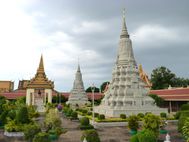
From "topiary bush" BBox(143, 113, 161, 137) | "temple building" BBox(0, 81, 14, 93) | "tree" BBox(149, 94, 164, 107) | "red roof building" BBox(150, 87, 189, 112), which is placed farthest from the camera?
"temple building" BBox(0, 81, 14, 93)

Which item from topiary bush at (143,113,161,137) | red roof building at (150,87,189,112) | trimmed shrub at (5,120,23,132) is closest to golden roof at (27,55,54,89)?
red roof building at (150,87,189,112)

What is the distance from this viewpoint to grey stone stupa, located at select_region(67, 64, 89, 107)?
65562 mm

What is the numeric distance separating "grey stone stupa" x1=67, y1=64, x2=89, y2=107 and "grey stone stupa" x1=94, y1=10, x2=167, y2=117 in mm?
21406

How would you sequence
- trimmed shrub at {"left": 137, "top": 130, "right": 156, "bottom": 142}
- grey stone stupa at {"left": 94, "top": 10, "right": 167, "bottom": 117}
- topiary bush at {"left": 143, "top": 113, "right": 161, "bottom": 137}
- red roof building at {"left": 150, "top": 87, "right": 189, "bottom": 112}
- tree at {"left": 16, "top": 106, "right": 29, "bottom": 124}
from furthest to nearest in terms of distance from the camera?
red roof building at {"left": 150, "top": 87, "right": 189, "bottom": 112}
grey stone stupa at {"left": 94, "top": 10, "right": 167, "bottom": 117}
tree at {"left": 16, "top": 106, "right": 29, "bottom": 124}
topiary bush at {"left": 143, "top": 113, "right": 161, "bottom": 137}
trimmed shrub at {"left": 137, "top": 130, "right": 156, "bottom": 142}

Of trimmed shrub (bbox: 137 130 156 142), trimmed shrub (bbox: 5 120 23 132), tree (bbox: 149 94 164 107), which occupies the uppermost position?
tree (bbox: 149 94 164 107)

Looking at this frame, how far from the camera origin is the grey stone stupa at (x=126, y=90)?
39062 millimetres

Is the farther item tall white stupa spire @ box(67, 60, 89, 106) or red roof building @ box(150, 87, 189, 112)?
tall white stupa spire @ box(67, 60, 89, 106)

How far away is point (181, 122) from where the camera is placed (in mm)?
23547

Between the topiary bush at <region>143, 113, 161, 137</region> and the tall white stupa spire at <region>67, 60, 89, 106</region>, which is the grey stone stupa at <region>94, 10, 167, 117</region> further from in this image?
the tall white stupa spire at <region>67, 60, 89, 106</region>

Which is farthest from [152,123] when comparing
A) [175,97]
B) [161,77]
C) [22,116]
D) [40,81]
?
[161,77]

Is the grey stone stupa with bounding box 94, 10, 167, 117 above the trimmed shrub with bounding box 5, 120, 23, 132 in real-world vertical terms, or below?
above

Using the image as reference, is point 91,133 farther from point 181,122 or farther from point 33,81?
point 33,81

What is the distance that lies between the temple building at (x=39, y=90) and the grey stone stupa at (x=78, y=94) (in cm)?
586

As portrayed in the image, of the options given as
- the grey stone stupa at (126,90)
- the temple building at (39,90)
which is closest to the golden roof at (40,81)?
the temple building at (39,90)
